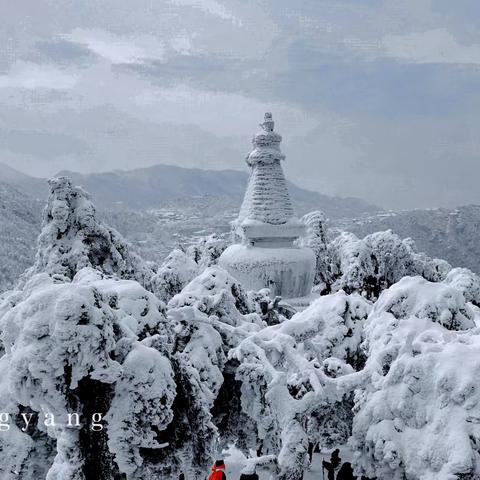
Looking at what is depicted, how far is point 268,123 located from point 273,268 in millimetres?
6160

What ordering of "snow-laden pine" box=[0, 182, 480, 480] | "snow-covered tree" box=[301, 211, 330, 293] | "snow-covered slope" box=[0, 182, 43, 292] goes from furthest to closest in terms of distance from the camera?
1. "snow-covered slope" box=[0, 182, 43, 292]
2. "snow-covered tree" box=[301, 211, 330, 293]
3. "snow-laden pine" box=[0, 182, 480, 480]

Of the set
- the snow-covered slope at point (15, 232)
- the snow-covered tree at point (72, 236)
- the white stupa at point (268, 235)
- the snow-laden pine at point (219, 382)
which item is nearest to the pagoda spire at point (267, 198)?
the white stupa at point (268, 235)

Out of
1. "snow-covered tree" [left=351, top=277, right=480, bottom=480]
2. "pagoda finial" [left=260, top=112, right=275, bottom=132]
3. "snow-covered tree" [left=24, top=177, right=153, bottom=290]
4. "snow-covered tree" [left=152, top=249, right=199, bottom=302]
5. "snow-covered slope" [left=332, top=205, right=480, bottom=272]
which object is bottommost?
"snow-covered tree" [left=351, top=277, right=480, bottom=480]

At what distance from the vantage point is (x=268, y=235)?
21875 mm

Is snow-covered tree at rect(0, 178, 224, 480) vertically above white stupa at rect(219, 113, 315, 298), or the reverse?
white stupa at rect(219, 113, 315, 298)

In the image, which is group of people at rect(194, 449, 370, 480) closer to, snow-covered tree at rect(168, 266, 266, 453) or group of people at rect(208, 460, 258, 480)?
group of people at rect(208, 460, 258, 480)

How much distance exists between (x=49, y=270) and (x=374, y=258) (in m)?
16.9

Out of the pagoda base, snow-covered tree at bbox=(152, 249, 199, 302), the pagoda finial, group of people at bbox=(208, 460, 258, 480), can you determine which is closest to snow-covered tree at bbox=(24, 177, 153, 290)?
snow-covered tree at bbox=(152, 249, 199, 302)

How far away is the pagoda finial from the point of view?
22.7 m

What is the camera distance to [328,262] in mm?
29016

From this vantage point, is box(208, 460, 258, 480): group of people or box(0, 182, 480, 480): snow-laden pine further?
box(208, 460, 258, 480): group of people

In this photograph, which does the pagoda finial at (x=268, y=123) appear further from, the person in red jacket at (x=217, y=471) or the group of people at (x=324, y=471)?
the person in red jacket at (x=217, y=471)

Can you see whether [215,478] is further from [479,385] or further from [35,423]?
[479,385]

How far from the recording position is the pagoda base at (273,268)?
21.1 meters
